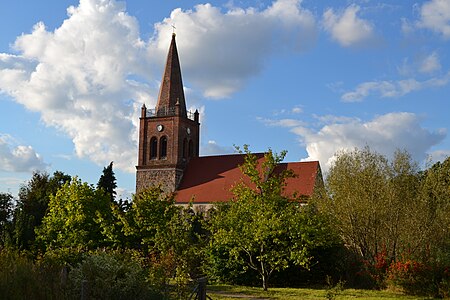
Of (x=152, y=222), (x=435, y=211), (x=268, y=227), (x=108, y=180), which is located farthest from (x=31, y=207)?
(x=435, y=211)

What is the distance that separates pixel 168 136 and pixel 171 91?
4.97 m

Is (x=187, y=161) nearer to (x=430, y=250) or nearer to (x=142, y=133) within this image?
(x=142, y=133)

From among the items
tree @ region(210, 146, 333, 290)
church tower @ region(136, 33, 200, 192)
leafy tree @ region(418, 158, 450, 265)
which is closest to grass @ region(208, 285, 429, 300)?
tree @ region(210, 146, 333, 290)

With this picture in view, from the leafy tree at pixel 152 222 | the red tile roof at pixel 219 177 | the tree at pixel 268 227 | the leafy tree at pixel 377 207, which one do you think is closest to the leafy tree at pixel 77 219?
the leafy tree at pixel 152 222

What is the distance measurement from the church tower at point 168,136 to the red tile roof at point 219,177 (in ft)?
5.26

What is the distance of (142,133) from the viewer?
2200 inches

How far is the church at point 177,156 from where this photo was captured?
4981cm

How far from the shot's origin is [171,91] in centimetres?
5528

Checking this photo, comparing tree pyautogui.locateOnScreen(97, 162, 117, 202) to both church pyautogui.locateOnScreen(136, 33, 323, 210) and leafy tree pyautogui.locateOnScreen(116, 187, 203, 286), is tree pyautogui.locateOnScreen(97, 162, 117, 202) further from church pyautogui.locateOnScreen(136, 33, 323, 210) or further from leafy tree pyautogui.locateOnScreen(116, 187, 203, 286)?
leafy tree pyautogui.locateOnScreen(116, 187, 203, 286)

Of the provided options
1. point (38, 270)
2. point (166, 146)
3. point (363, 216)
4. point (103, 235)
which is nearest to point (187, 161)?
point (166, 146)

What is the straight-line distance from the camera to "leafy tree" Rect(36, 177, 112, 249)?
27828mm

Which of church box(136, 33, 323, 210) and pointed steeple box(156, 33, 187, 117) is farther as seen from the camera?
pointed steeple box(156, 33, 187, 117)

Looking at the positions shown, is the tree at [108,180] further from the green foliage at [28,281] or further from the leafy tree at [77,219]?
the green foliage at [28,281]

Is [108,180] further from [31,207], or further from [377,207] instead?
[377,207]
